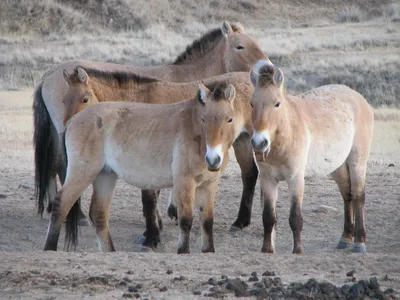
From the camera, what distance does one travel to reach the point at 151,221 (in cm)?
973

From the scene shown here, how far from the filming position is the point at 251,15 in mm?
42938

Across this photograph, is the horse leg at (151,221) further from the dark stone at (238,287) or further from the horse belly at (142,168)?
the dark stone at (238,287)

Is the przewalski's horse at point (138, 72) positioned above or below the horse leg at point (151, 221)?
above

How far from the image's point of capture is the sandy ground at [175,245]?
6.36m

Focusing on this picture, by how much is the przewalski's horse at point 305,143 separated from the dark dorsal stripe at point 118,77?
1706 millimetres

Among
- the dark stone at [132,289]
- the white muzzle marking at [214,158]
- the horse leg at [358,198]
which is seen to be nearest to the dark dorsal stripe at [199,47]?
the horse leg at [358,198]

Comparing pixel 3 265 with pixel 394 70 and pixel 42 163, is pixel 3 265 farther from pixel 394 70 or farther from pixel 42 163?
pixel 394 70

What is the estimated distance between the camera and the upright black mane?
1150 cm

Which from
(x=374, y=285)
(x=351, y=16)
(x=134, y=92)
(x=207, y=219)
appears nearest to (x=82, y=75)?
(x=134, y=92)

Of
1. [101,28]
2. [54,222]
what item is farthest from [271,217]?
[101,28]

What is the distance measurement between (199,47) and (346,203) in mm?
3212

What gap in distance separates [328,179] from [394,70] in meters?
13.0

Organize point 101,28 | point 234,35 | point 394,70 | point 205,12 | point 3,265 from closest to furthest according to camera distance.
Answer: point 3,265 < point 234,35 < point 394,70 < point 101,28 < point 205,12

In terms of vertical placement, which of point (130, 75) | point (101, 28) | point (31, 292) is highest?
point (130, 75)
